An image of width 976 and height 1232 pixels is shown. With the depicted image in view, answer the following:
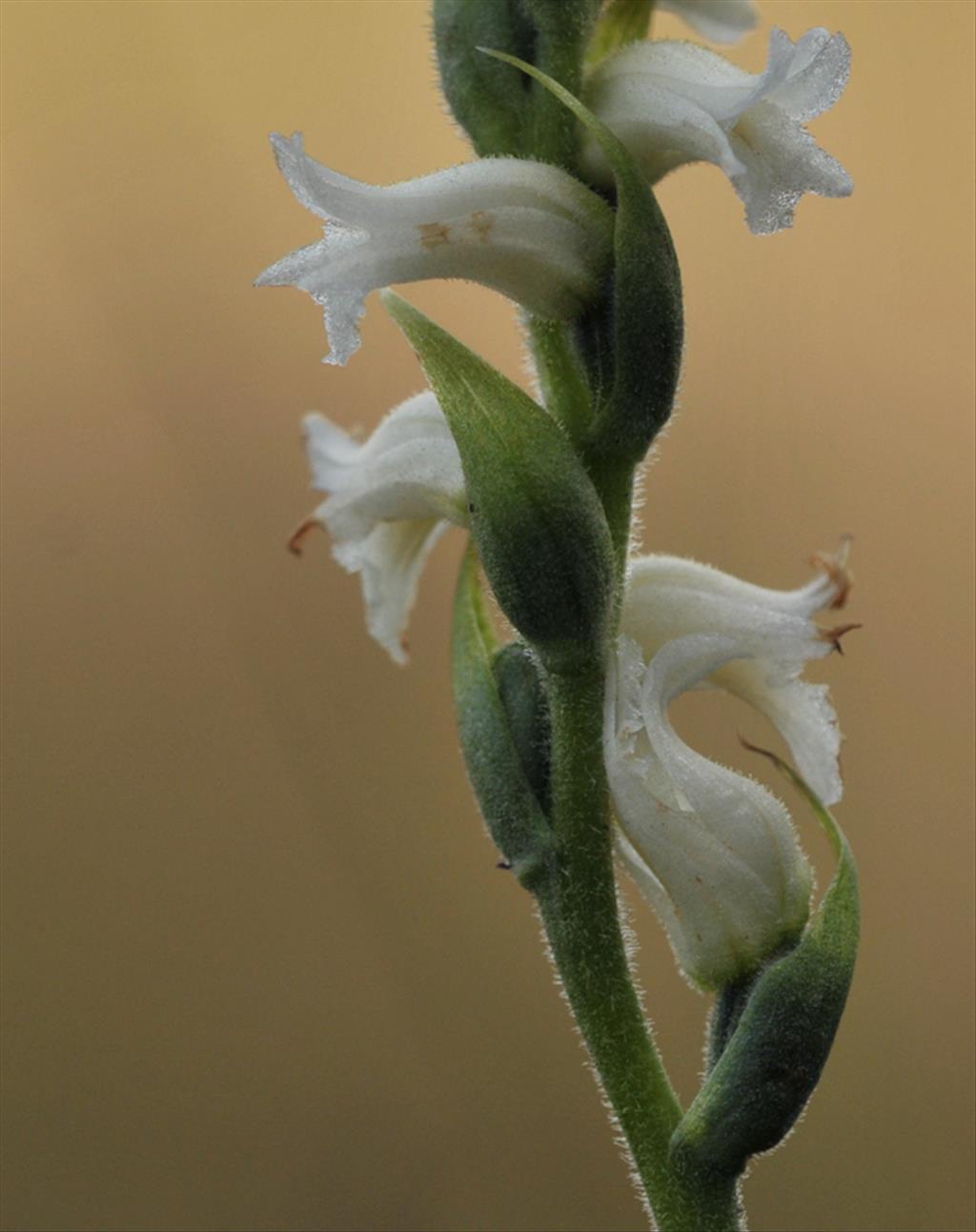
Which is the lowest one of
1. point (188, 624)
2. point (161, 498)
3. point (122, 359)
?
point (188, 624)

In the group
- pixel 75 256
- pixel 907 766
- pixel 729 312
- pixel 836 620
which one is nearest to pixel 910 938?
pixel 907 766

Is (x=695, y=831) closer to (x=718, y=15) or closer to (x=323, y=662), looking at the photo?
(x=718, y=15)

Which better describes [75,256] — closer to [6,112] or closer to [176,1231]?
[6,112]

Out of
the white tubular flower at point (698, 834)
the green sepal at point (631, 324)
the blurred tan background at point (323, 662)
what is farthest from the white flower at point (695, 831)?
the blurred tan background at point (323, 662)

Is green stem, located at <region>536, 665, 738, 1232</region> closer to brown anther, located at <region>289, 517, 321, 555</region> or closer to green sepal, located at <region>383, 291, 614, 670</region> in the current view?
green sepal, located at <region>383, 291, 614, 670</region>

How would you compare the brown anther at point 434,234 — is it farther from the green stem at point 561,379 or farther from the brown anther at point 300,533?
the brown anther at point 300,533

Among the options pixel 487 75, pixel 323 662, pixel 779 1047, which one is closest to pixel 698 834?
pixel 779 1047
